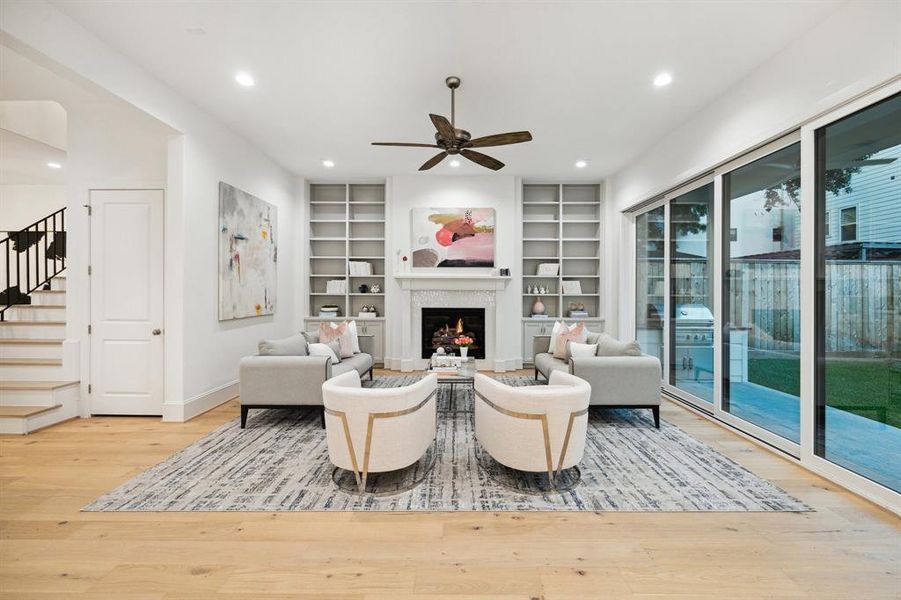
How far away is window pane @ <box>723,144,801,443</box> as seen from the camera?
326 centimetres

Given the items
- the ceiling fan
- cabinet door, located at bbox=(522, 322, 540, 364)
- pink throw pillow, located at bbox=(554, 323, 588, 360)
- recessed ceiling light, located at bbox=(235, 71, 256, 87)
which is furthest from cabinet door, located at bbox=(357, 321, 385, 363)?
recessed ceiling light, located at bbox=(235, 71, 256, 87)

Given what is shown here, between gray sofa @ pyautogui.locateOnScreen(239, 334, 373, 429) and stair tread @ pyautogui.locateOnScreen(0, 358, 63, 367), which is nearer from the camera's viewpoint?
gray sofa @ pyautogui.locateOnScreen(239, 334, 373, 429)

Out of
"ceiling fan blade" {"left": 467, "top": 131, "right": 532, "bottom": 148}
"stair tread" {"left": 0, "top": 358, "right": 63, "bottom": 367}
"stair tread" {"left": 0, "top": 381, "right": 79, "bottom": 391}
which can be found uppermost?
"ceiling fan blade" {"left": 467, "top": 131, "right": 532, "bottom": 148}

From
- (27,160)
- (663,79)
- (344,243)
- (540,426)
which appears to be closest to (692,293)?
(663,79)

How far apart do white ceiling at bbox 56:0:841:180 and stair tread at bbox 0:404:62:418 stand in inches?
128

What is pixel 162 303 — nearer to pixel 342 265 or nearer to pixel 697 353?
pixel 342 265

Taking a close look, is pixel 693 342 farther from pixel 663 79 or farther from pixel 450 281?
pixel 450 281

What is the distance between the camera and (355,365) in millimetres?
4727

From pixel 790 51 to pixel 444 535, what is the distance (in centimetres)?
416

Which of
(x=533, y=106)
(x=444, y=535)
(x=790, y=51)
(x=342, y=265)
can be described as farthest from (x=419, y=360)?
(x=790, y=51)

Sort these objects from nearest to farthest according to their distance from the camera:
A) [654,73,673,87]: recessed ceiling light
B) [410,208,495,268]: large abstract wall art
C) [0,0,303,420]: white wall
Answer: [0,0,303,420]: white wall → [654,73,673,87]: recessed ceiling light → [410,208,495,268]: large abstract wall art

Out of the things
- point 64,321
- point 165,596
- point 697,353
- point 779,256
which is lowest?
point 165,596

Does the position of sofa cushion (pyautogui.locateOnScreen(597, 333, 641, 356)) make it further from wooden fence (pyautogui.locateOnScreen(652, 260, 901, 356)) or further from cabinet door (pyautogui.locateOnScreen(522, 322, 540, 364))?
cabinet door (pyautogui.locateOnScreen(522, 322, 540, 364))

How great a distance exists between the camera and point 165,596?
176cm
